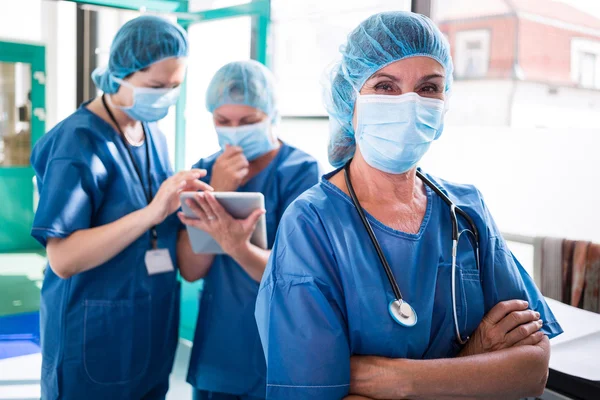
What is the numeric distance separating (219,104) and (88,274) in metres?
0.68

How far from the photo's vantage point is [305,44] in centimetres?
304

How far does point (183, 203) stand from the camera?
1600 millimetres

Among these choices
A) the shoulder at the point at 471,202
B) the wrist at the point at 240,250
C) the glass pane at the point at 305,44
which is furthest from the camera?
the glass pane at the point at 305,44

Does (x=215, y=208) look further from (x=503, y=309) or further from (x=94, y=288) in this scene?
(x=503, y=309)

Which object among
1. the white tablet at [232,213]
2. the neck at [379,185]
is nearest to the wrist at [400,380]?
the neck at [379,185]

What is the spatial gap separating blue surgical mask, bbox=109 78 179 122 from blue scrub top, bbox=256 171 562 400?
0.80m

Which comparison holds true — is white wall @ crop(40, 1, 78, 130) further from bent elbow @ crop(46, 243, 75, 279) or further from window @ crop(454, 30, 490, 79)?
window @ crop(454, 30, 490, 79)

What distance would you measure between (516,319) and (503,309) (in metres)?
0.03

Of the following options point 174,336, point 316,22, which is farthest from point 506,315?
point 316,22

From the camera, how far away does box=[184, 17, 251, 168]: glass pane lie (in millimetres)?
3359

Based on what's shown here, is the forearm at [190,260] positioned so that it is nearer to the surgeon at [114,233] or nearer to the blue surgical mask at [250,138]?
the surgeon at [114,233]

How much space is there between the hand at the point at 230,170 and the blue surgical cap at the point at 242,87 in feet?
0.52

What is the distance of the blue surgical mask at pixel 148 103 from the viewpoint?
5.54 ft

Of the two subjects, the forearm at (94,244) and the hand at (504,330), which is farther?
the forearm at (94,244)
